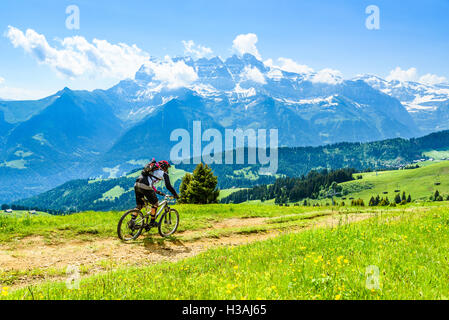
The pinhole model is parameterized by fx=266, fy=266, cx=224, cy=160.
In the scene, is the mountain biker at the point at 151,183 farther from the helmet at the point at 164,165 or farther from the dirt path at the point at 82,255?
the dirt path at the point at 82,255

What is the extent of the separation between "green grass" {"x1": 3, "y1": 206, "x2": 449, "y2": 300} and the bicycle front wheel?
6378 millimetres

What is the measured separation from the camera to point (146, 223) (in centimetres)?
1464

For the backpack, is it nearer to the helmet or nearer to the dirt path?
the helmet

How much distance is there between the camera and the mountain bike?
13.9 metres

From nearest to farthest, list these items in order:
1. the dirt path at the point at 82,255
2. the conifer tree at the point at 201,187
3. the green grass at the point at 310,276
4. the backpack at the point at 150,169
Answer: the green grass at the point at 310,276, the dirt path at the point at 82,255, the backpack at the point at 150,169, the conifer tree at the point at 201,187

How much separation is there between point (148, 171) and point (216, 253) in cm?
580

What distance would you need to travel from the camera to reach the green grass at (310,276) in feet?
16.7

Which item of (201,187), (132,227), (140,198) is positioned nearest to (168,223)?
(132,227)

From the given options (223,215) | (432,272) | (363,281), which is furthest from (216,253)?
(223,215)

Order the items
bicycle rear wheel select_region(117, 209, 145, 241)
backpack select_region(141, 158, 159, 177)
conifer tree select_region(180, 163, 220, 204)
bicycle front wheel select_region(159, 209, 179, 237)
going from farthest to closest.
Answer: conifer tree select_region(180, 163, 220, 204)
bicycle front wheel select_region(159, 209, 179, 237)
bicycle rear wheel select_region(117, 209, 145, 241)
backpack select_region(141, 158, 159, 177)

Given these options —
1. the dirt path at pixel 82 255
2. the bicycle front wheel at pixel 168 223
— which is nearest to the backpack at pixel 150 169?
the bicycle front wheel at pixel 168 223

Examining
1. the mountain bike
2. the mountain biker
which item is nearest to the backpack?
the mountain biker
